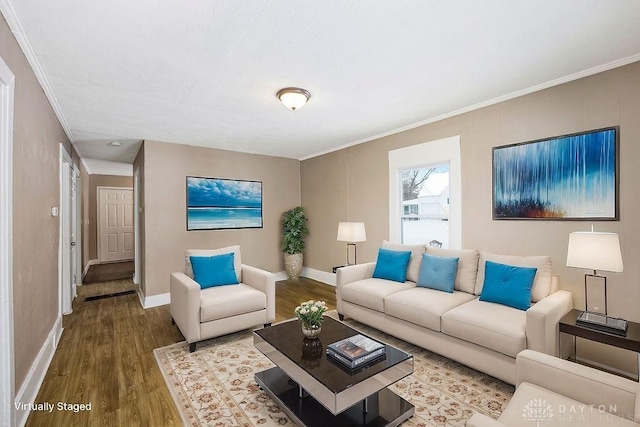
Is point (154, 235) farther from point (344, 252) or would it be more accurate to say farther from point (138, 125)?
point (344, 252)

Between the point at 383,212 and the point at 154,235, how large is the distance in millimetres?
3472

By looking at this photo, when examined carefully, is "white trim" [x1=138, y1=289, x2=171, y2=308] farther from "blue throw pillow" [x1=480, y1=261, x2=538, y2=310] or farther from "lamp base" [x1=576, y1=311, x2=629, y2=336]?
"lamp base" [x1=576, y1=311, x2=629, y2=336]

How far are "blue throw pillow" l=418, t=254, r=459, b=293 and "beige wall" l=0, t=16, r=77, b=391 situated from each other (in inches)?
134

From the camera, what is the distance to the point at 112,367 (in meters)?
2.71

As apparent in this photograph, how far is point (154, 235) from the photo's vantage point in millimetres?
4629

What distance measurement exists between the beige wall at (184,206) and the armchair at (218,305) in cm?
137

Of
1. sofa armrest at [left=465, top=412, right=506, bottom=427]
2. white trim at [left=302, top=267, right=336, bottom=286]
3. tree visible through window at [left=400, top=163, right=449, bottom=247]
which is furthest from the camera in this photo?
white trim at [left=302, top=267, right=336, bottom=286]

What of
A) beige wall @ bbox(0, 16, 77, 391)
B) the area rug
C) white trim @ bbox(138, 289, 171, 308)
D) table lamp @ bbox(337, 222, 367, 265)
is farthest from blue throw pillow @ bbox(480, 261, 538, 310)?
white trim @ bbox(138, 289, 171, 308)

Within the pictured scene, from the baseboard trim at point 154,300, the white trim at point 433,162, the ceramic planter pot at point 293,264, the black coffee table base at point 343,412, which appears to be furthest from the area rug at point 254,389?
the ceramic planter pot at point 293,264

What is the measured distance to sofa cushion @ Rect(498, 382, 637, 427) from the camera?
4.25 feet

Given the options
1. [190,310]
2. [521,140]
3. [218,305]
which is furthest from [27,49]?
[521,140]

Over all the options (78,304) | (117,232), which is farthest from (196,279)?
(117,232)

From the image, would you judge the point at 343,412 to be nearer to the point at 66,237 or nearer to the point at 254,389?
the point at 254,389

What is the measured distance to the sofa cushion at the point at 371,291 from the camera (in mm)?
3240
